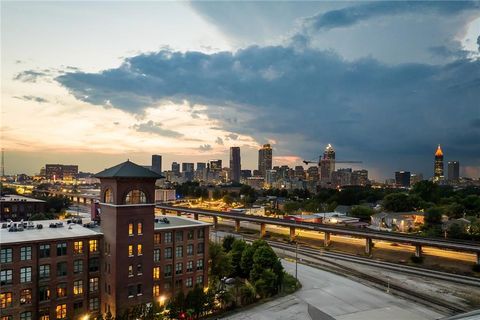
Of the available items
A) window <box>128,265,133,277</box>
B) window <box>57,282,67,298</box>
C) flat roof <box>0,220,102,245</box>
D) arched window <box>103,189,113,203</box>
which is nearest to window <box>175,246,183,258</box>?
window <box>128,265,133,277</box>

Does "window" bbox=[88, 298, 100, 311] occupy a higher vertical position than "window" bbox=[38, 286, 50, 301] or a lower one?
lower

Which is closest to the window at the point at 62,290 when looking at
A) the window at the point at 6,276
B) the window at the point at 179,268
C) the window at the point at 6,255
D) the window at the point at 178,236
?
the window at the point at 6,276

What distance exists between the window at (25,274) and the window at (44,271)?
1.15 m

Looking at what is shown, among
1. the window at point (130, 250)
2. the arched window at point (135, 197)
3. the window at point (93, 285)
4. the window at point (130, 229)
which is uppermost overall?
the arched window at point (135, 197)

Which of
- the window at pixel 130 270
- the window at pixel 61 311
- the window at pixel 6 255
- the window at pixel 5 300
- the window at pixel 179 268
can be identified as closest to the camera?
the window at pixel 5 300

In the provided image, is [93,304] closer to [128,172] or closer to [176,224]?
[176,224]

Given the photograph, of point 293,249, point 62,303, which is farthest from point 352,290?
point 62,303

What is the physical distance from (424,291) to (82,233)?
59.8 meters

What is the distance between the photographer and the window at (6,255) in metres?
48.2

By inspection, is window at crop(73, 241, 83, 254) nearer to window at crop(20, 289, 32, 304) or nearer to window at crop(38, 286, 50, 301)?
window at crop(38, 286, 50, 301)

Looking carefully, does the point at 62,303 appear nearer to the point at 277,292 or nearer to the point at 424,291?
the point at 277,292

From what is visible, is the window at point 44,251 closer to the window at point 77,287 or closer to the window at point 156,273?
the window at point 77,287

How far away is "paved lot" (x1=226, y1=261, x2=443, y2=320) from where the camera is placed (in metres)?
54.8

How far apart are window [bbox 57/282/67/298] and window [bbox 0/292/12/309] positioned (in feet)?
18.4
